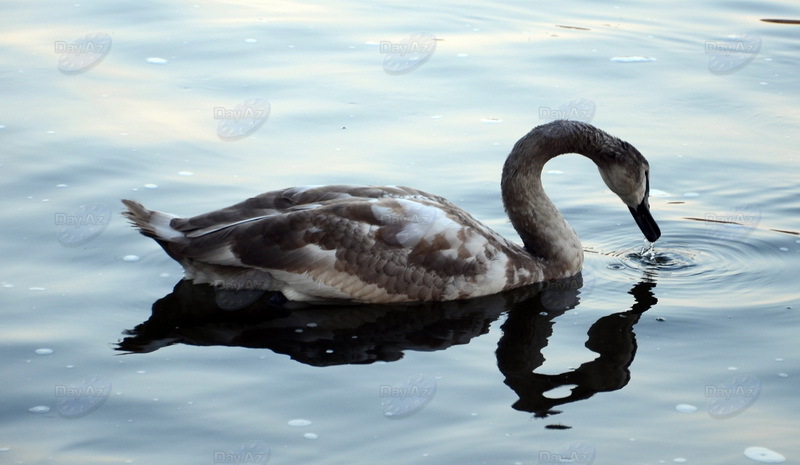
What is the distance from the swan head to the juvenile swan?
990 millimetres

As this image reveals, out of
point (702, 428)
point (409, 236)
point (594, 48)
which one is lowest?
point (702, 428)

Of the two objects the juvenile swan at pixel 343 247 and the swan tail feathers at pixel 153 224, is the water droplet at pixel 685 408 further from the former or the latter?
the swan tail feathers at pixel 153 224

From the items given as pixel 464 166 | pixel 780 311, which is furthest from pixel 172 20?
pixel 780 311

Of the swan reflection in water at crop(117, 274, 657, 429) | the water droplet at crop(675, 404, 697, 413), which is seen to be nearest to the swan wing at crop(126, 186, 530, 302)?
the swan reflection in water at crop(117, 274, 657, 429)

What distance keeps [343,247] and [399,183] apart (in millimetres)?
2166

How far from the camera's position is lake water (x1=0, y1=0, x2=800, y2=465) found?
7023mm

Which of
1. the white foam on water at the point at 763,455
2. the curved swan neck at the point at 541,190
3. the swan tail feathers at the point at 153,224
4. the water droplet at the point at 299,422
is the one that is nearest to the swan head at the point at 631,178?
the curved swan neck at the point at 541,190

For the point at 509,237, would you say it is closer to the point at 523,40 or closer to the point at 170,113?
the point at 170,113

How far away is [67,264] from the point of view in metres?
9.16

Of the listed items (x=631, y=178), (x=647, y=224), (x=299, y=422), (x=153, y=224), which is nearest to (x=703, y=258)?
(x=647, y=224)

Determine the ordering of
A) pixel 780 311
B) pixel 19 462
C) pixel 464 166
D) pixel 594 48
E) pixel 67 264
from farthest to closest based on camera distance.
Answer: pixel 594 48 → pixel 464 166 → pixel 67 264 → pixel 780 311 → pixel 19 462

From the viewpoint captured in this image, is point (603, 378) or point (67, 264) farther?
point (67, 264)

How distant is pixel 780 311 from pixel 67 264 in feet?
16.9

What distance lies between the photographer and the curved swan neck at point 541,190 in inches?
364
